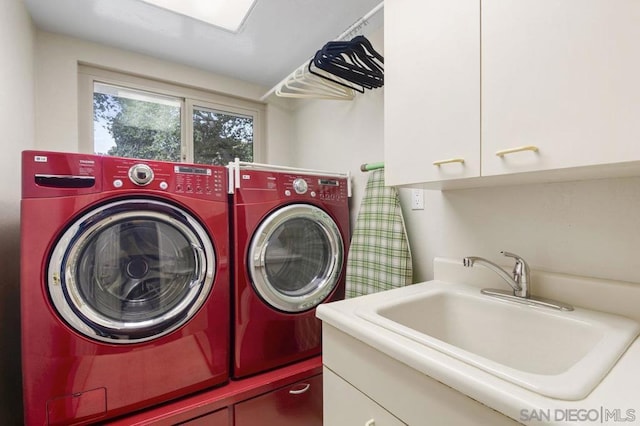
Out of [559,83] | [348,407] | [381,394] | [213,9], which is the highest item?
[213,9]

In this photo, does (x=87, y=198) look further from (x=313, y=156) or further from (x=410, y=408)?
(x=313, y=156)

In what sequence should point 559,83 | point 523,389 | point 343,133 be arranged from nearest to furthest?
point 523,389 < point 559,83 < point 343,133

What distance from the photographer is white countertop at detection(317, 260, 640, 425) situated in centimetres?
44

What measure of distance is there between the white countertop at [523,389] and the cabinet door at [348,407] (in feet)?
0.59

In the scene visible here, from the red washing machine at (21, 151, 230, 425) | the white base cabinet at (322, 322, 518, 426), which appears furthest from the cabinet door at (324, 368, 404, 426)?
the red washing machine at (21, 151, 230, 425)

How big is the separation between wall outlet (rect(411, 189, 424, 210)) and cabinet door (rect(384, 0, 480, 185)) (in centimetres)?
46

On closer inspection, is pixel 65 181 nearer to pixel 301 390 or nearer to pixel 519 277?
pixel 301 390

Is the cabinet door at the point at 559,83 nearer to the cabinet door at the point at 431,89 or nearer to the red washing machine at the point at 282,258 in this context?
the cabinet door at the point at 431,89

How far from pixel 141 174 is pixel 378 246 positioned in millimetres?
1180

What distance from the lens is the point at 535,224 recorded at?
1.01 meters

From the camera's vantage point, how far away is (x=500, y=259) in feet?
3.65

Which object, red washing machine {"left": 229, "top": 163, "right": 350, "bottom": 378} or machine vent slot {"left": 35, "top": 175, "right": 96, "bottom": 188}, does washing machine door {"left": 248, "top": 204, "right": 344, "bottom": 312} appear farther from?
machine vent slot {"left": 35, "top": 175, "right": 96, "bottom": 188}

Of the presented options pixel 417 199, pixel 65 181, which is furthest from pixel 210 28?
pixel 417 199

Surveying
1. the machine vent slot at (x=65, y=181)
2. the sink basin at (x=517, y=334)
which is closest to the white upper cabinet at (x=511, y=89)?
the sink basin at (x=517, y=334)
